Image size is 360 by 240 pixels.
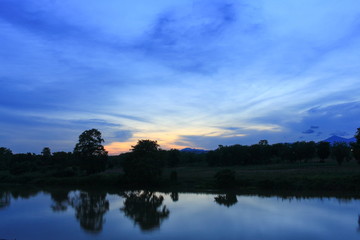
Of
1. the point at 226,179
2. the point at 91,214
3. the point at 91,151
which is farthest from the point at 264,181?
the point at 91,151

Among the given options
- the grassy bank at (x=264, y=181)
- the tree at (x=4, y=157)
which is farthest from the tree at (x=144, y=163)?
the tree at (x=4, y=157)

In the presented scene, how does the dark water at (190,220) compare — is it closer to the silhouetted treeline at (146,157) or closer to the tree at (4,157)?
the silhouetted treeline at (146,157)

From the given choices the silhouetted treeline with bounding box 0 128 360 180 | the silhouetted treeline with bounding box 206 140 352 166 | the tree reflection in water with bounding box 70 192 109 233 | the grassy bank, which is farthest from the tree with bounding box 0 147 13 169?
the tree reflection in water with bounding box 70 192 109 233

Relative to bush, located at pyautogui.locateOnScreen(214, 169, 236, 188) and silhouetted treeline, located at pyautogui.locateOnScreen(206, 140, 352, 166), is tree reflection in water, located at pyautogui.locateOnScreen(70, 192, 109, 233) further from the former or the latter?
silhouetted treeline, located at pyautogui.locateOnScreen(206, 140, 352, 166)

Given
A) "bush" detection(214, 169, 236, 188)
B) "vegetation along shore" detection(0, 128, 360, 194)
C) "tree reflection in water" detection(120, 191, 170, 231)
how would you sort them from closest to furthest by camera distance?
"tree reflection in water" detection(120, 191, 170, 231) → "vegetation along shore" detection(0, 128, 360, 194) → "bush" detection(214, 169, 236, 188)

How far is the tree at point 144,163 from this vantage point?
41888mm

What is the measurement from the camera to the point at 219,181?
133 feet

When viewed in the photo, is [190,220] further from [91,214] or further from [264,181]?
[264,181]

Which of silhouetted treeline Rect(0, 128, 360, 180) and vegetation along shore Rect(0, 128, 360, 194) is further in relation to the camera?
silhouetted treeline Rect(0, 128, 360, 180)

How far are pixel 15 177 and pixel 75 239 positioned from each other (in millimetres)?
49510

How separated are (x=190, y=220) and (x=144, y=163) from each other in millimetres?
22496

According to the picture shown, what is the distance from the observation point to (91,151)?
51844mm

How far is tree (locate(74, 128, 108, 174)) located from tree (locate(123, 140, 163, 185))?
10508mm

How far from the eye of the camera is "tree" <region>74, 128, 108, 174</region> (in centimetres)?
5162
